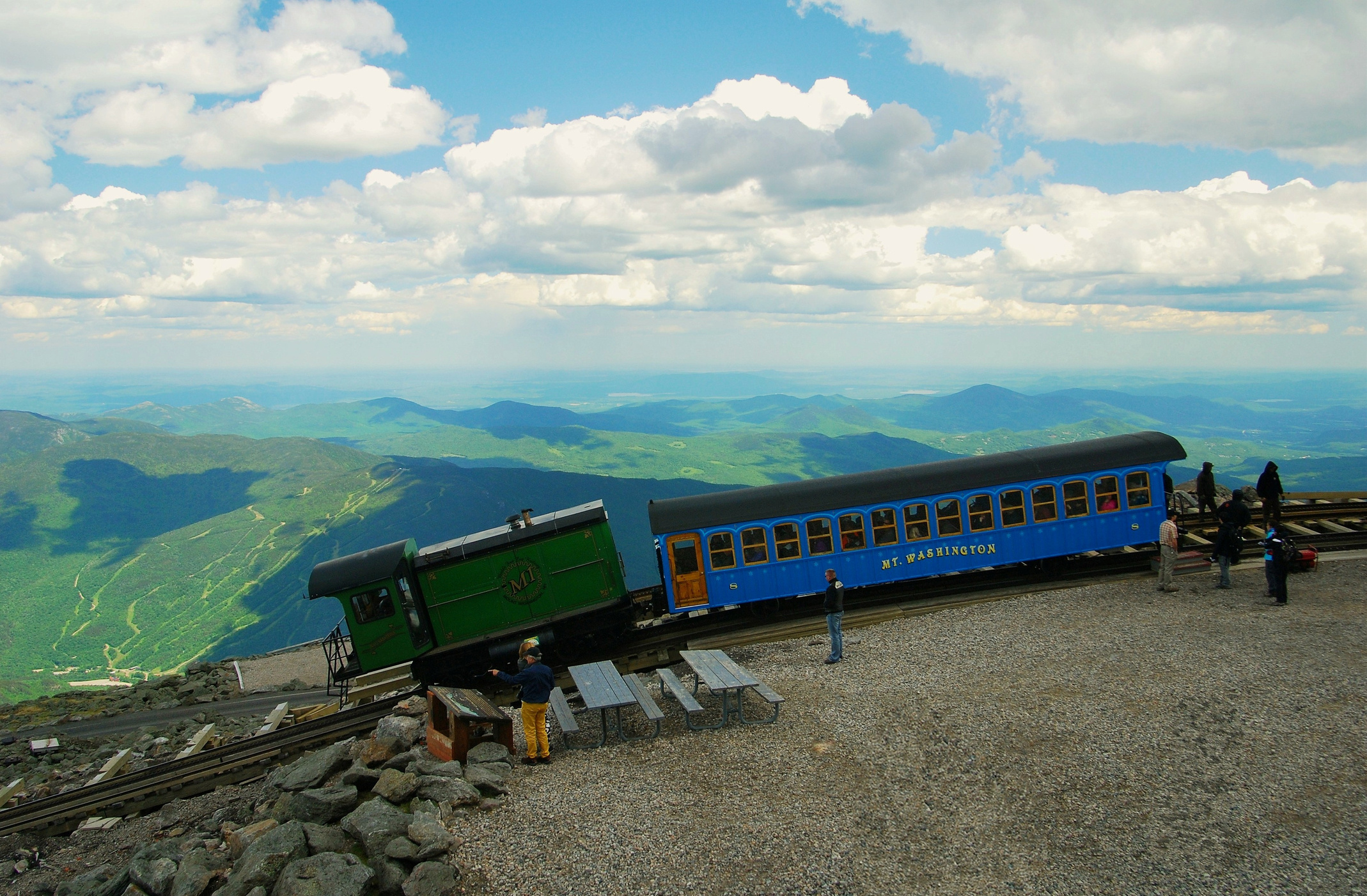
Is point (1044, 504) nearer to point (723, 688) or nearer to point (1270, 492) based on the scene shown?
point (1270, 492)

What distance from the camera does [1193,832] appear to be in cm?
822

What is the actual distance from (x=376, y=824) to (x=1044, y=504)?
17041mm

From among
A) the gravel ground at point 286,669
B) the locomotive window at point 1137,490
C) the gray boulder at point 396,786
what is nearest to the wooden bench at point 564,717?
the gray boulder at point 396,786

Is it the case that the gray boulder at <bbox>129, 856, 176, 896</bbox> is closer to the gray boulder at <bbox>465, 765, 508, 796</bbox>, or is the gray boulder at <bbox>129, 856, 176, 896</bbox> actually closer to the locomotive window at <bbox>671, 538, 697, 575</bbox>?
the gray boulder at <bbox>465, 765, 508, 796</bbox>

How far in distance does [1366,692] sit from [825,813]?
882 centimetres

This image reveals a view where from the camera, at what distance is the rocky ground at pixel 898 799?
7801 mm

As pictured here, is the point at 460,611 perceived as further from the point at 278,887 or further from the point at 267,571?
the point at 267,571

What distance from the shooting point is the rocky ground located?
7.80 m

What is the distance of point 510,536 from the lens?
19000 mm

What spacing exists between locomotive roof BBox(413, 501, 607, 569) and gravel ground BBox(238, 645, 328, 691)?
15355 millimetres

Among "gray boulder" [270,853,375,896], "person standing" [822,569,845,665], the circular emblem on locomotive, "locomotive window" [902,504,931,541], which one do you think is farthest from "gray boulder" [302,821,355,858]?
"locomotive window" [902,504,931,541]

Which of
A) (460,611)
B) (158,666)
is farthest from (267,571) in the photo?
(460,611)

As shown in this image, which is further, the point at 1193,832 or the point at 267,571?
the point at 267,571

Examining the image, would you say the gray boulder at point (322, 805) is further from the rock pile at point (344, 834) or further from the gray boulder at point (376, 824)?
the gray boulder at point (376, 824)
